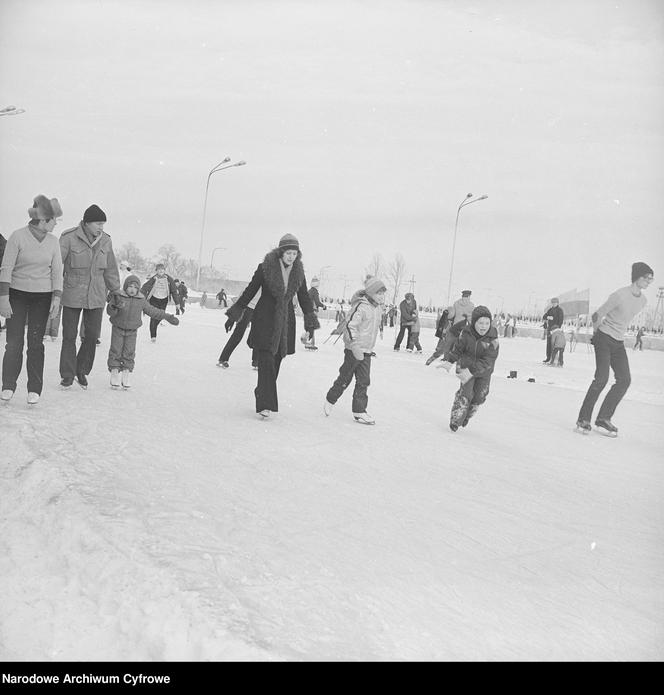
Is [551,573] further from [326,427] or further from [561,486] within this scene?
[326,427]

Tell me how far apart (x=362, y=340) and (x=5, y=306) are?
3.24m

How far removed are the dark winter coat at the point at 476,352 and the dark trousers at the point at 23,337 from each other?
12.4 feet

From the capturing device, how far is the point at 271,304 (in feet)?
23.2

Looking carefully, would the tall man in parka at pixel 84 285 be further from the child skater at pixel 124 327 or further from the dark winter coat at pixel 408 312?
the dark winter coat at pixel 408 312

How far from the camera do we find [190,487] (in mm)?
4301

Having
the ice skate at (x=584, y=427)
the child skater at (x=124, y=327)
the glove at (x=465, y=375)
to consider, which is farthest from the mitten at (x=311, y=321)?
the ice skate at (x=584, y=427)

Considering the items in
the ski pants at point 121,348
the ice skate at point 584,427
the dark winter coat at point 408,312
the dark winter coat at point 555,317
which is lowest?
the ice skate at point 584,427

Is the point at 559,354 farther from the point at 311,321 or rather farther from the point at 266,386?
the point at 266,386

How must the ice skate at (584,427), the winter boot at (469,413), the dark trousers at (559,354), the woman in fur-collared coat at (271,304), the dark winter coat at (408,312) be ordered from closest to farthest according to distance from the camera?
1. the woman in fur-collared coat at (271,304)
2. the winter boot at (469,413)
3. the ice skate at (584,427)
4. the dark winter coat at (408,312)
5. the dark trousers at (559,354)

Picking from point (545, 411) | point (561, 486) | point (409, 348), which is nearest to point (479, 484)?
point (561, 486)

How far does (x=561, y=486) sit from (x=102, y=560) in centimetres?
355

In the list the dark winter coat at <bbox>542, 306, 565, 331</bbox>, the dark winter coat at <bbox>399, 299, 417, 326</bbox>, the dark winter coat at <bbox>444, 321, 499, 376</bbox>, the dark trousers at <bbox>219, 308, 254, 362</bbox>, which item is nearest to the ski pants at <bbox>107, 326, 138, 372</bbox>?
the dark trousers at <bbox>219, 308, 254, 362</bbox>

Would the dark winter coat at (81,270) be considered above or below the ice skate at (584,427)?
above

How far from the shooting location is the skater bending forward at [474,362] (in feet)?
24.9
